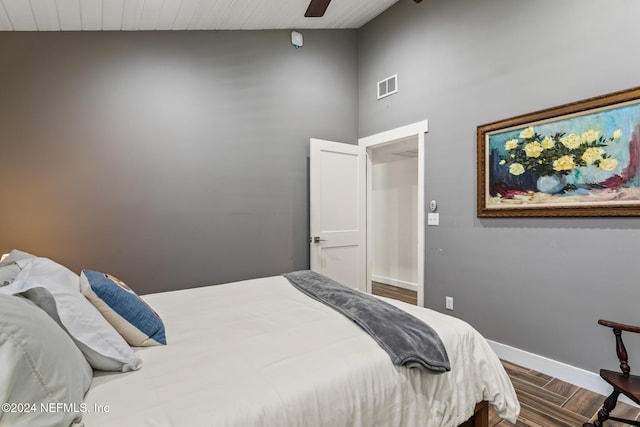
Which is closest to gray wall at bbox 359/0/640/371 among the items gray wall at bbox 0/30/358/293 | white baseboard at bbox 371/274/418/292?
gray wall at bbox 0/30/358/293

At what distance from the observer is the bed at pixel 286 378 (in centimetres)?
97

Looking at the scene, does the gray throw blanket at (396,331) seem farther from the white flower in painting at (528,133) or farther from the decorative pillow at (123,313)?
the white flower in painting at (528,133)

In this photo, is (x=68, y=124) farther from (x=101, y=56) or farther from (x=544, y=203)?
(x=544, y=203)

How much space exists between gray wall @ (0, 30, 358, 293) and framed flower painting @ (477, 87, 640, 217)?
6.42 feet

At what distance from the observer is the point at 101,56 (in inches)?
110

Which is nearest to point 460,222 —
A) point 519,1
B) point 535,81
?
point 535,81

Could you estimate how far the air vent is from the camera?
363 cm

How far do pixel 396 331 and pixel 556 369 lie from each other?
1.83 meters

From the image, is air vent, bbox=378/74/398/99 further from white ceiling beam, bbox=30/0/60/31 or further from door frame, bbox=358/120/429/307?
white ceiling beam, bbox=30/0/60/31

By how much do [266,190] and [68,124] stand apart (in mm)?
1813

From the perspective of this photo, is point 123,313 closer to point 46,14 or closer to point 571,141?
point 46,14

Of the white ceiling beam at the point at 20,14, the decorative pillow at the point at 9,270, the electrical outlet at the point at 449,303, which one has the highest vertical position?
the white ceiling beam at the point at 20,14

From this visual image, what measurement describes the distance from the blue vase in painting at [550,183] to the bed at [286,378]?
1460 millimetres

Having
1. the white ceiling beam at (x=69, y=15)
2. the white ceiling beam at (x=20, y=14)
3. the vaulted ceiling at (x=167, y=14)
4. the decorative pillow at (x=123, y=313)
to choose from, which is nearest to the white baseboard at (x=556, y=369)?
the decorative pillow at (x=123, y=313)
